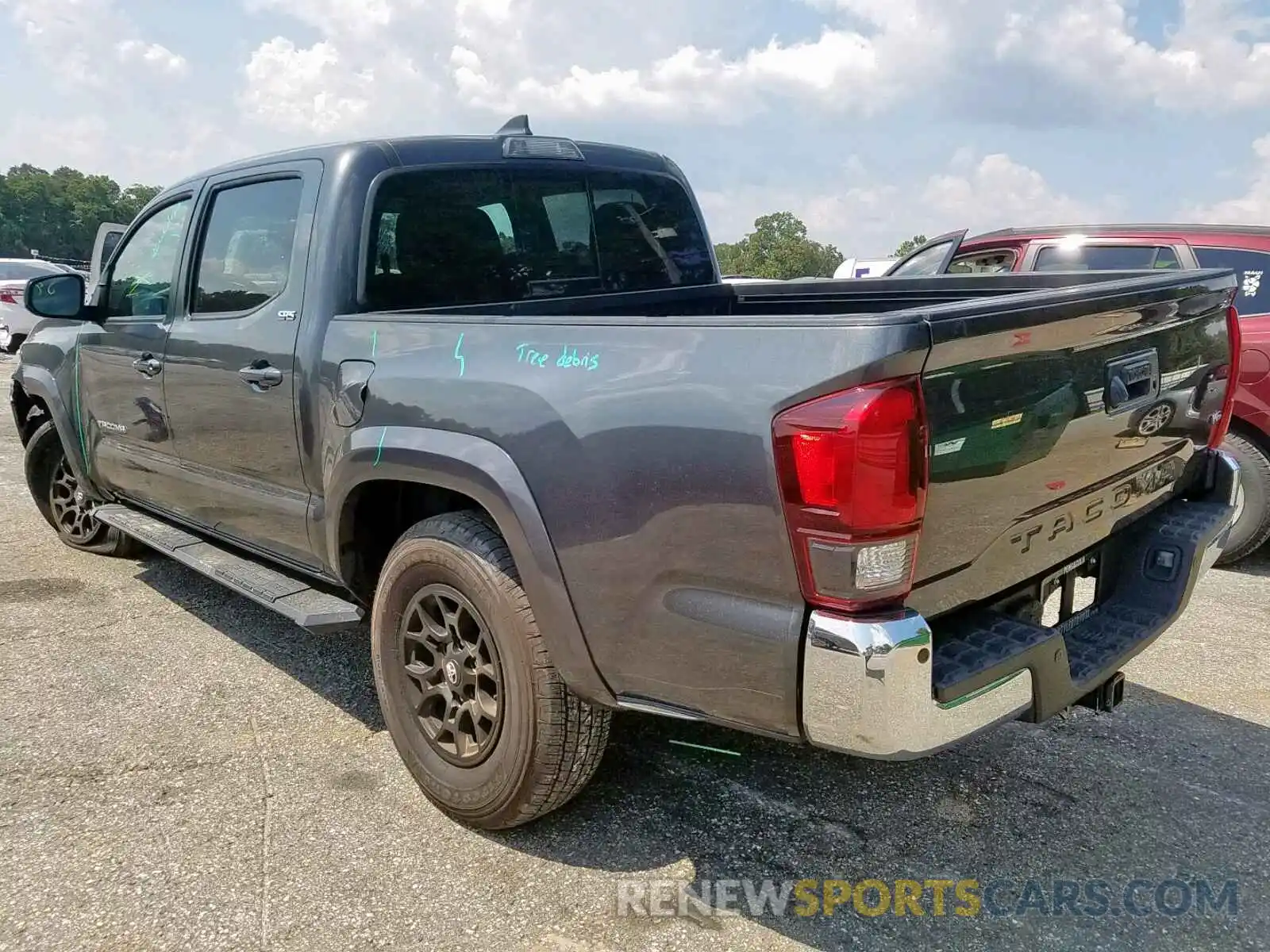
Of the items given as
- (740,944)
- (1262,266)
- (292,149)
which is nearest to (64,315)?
(292,149)

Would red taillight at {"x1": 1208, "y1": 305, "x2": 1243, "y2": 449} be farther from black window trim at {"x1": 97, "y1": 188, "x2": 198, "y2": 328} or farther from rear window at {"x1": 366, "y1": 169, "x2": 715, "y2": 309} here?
black window trim at {"x1": 97, "y1": 188, "x2": 198, "y2": 328}

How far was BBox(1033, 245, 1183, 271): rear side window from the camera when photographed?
5664 mm

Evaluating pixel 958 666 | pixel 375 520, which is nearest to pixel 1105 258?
pixel 958 666

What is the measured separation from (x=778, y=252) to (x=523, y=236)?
7979 cm

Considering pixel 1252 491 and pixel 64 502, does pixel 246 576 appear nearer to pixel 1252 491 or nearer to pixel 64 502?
pixel 64 502

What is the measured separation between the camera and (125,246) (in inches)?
175

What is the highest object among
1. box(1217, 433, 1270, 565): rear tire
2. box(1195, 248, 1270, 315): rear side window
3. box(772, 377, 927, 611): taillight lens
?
box(1195, 248, 1270, 315): rear side window

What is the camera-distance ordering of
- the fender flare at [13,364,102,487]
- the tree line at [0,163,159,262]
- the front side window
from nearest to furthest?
1. the front side window
2. the fender flare at [13,364,102,487]
3. the tree line at [0,163,159,262]

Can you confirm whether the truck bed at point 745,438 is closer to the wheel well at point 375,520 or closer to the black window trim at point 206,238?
the wheel well at point 375,520

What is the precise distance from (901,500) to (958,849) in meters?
1.30

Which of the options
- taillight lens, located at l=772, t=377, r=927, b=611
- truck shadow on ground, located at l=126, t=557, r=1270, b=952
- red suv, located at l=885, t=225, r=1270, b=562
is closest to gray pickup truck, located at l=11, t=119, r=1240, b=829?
taillight lens, located at l=772, t=377, r=927, b=611

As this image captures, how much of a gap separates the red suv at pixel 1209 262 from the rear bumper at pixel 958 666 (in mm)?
2028

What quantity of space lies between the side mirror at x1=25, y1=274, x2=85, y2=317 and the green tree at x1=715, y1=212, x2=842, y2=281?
71939mm

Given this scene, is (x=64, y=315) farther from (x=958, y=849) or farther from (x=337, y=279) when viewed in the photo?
(x=958, y=849)
